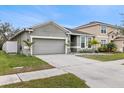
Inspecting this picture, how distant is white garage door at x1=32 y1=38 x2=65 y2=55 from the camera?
1811cm

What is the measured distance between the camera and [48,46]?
19125mm

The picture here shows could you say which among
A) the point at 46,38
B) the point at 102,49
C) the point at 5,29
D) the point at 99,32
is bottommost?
the point at 102,49

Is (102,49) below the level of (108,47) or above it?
below

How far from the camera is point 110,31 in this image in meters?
28.8

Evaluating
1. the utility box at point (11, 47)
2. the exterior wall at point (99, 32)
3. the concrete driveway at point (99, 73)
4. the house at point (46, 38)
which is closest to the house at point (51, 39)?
the house at point (46, 38)

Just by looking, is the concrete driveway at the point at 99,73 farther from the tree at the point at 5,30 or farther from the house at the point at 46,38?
the tree at the point at 5,30

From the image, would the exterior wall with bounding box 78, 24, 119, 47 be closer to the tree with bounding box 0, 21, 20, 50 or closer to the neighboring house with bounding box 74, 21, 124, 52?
the neighboring house with bounding box 74, 21, 124, 52

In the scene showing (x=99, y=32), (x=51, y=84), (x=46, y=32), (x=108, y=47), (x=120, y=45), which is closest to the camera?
(x=51, y=84)

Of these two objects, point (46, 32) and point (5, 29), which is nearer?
point (46, 32)

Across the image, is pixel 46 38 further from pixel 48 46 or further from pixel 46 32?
pixel 48 46

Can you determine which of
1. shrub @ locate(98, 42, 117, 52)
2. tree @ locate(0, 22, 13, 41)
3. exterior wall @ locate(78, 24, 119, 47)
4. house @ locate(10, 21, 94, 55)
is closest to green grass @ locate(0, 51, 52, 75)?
house @ locate(10, 21, 94, 55)

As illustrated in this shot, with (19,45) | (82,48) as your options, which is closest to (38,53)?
(19,45)

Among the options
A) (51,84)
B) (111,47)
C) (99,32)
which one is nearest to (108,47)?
(111,47)

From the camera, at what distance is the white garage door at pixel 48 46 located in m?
18.1
